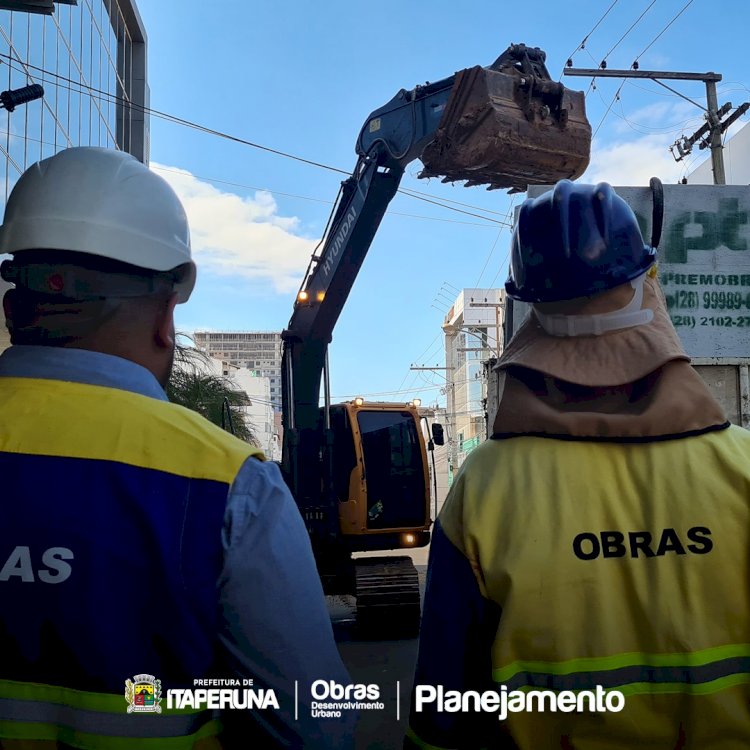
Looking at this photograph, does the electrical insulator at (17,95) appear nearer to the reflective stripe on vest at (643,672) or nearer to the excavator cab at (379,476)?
the excavator cab at (379,476)

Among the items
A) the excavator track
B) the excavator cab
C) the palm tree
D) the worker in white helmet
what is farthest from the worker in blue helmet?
the palm tree

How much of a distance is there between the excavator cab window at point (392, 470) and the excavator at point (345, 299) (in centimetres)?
2

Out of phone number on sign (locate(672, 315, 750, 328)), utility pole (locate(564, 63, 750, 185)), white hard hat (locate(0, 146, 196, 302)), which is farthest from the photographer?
utility pole (locate(564, 63, 750, 185))

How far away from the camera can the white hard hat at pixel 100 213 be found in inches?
63.8

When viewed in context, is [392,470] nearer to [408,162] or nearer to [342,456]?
[342,456]

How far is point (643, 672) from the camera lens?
1406 millimetres

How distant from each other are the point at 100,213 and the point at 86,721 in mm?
1001

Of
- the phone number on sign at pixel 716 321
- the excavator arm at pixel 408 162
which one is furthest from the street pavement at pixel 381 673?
the phone number on sign at pixel 716 321

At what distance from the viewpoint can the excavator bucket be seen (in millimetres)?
7125

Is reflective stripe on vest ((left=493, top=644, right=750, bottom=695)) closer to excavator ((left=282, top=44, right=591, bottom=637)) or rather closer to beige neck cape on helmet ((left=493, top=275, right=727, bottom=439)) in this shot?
beige neck cape on helmet ((left=493, top=275, right=727, bottom=439))

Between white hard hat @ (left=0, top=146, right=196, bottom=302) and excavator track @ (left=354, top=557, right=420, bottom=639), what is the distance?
8.76 meters

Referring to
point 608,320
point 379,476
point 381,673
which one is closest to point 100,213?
point 608,320

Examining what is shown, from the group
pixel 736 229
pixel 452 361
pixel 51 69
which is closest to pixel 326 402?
pixel 736 229

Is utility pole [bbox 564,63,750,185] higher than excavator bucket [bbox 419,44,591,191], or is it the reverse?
utility pole [bbox 564,63,750,185]
